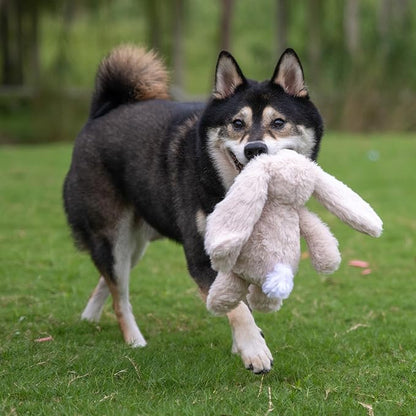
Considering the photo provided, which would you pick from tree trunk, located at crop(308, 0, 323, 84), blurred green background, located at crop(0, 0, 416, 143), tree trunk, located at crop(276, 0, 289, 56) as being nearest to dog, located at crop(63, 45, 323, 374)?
blurred green background, located at crop(0, 0, 416, 143)

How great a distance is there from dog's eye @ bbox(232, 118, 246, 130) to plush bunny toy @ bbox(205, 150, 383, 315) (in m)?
0.38

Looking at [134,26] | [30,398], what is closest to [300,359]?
[30,398]

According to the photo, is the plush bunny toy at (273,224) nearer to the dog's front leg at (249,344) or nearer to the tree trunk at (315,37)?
the dog's front leg at (249,344)

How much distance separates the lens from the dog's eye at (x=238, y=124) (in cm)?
378

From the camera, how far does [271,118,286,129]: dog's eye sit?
374 centimetres

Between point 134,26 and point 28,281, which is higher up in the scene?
point 28,281

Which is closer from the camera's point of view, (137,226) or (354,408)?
(354,408)

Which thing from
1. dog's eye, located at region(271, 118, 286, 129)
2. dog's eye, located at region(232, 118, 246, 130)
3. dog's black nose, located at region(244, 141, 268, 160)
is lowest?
dog's black nose, located at region(244, 141, 268, 160)

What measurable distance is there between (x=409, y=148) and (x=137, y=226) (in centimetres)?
1010

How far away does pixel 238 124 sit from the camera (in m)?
3.79

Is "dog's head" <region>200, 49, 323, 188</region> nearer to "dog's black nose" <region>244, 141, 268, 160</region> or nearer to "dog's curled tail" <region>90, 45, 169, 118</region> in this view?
"dog's black nose" <region>244, 141, 268, 160</region>

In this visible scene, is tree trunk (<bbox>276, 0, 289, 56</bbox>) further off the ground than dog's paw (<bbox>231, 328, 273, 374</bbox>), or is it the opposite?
dog's paw (<bbox>231, 328, 273, 374</bbox>)

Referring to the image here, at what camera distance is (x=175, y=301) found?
18.0 feet

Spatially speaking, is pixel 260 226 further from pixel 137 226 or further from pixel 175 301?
pixel 175 301
